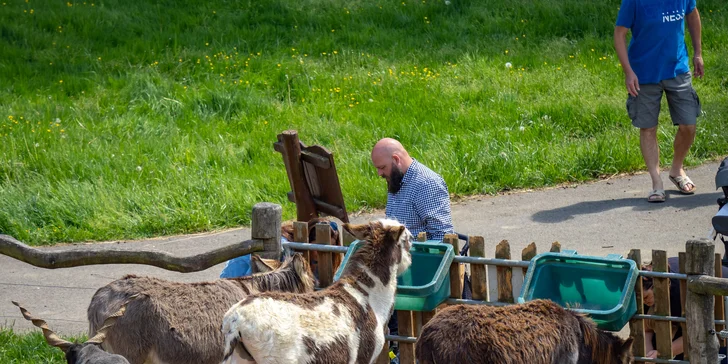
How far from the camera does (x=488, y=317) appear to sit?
4465 millimetres

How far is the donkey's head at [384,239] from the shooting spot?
511 cm

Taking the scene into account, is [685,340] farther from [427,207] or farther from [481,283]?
[427,207]

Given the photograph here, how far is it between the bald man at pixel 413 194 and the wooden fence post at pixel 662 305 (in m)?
1.95

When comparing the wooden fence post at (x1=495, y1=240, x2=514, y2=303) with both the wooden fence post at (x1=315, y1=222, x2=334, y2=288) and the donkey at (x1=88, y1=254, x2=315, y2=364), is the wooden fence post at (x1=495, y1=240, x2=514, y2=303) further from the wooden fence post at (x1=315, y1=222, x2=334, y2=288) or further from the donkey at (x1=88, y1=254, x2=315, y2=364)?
the donkey at (x1=88, y1=254, x2=315, y2=364)

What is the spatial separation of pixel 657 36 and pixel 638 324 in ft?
15.8

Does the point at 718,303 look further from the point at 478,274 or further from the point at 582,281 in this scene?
the point at 478,274

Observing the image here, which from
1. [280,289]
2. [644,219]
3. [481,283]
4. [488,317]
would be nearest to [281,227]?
[280,289]

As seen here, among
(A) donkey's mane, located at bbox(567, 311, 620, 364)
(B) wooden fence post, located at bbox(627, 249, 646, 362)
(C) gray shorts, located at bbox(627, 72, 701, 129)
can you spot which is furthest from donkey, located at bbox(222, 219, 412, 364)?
(C) gray shorts, located at bbox(627, 72, 701, 129)

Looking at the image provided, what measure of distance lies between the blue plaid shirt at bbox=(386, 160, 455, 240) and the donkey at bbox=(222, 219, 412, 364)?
153 centimetres

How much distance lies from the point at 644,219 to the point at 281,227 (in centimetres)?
437

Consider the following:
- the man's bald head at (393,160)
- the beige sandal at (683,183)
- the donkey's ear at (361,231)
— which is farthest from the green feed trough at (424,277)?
the beige sandal at (683,183)

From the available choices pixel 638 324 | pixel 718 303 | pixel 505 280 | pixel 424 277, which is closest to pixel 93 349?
pixel 424 277

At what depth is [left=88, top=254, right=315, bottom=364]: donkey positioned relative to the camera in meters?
4.96

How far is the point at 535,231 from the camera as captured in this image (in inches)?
356
